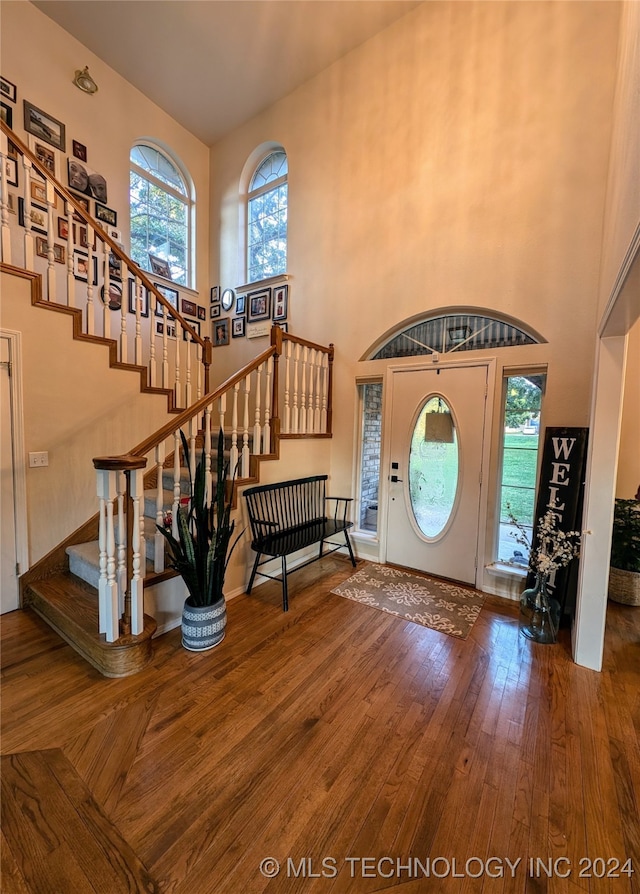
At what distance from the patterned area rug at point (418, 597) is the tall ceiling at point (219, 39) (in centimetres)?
554

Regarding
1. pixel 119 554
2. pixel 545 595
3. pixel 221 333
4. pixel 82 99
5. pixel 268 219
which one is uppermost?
pixel 82 99

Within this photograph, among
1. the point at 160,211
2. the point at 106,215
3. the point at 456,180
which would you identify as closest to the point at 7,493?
the point at 106,215

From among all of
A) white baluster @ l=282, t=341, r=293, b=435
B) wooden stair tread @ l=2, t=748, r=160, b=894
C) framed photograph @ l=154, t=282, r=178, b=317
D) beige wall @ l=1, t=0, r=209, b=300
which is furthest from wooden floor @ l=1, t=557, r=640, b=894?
beige wall @ l=1, t=0, r=209, b=300

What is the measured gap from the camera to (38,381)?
8.54 ft

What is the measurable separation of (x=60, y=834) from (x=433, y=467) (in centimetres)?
316

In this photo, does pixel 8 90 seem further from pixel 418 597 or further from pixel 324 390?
pixel 418 597

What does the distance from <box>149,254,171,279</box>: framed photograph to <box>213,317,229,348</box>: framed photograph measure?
84 cm

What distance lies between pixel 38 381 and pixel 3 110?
105 inches

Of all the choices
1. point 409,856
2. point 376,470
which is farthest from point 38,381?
point 409,856

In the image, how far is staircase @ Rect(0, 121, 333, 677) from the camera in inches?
78.5

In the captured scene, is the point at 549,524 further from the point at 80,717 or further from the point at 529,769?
the point at 80,717

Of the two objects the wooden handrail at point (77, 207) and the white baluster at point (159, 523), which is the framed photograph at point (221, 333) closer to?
the wooden handrail at point (77, 207)

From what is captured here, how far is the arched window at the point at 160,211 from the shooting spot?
430 cm

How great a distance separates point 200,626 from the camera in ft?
7.17
